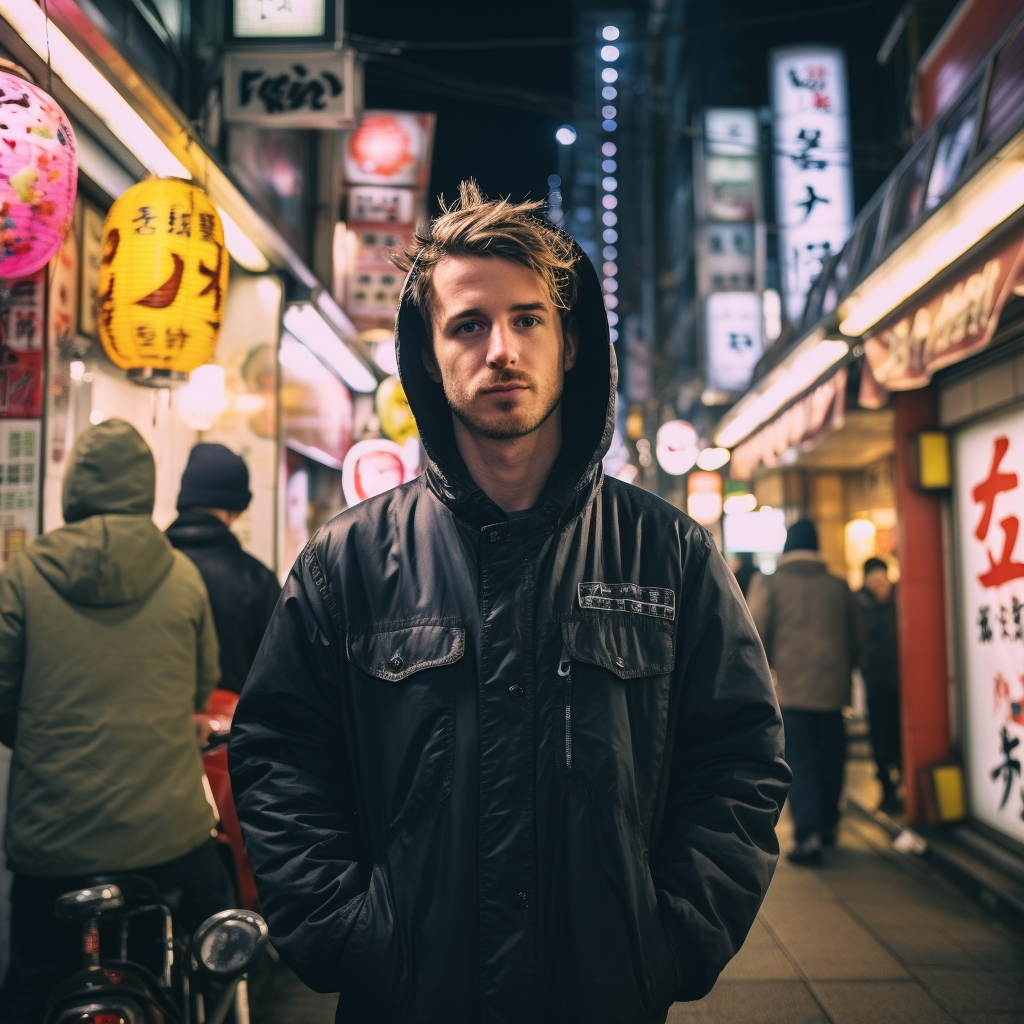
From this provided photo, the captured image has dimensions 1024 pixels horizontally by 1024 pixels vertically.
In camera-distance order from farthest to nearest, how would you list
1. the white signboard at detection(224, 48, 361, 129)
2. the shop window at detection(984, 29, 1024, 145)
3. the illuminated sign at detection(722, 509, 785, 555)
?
the illuminated sign at detection(722, 509, 785, 555) → the white signboard at detection(224, 48, 361, 129) → the shop window at detection(984, 29, 1024, 145)

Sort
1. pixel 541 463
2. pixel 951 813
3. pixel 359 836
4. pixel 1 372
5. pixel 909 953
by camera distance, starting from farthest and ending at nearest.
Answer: pixel 951 813, pixel 909 953, pixel 1 372, pixel 541 463, pixel 359 836

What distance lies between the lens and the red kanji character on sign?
22.4 ft

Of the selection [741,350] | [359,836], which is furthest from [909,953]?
[741,350]

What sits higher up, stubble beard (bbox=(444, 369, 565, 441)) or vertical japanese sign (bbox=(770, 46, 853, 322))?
vertical japanese sign (bbox=(770, 46, 853, 322))

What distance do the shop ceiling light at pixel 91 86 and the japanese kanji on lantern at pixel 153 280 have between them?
1.12 feet

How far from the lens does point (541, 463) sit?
90.7 inches

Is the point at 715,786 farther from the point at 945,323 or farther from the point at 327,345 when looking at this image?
the point at 327,345

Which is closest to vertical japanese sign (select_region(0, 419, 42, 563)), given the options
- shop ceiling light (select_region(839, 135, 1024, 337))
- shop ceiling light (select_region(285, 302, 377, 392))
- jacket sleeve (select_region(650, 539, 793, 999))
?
jacket sleeve (select_region(650, 539, 793, 999))

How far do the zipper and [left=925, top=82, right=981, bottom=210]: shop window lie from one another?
561 cm

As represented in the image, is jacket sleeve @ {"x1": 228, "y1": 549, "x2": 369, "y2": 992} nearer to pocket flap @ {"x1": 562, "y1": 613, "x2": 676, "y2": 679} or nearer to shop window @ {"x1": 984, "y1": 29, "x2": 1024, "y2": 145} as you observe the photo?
pocket flap @ {"x1": 562, "y1": 613, "x2": 676, "y2": 679}

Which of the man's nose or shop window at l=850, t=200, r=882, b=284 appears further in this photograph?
shop window at l=850, t=200, r=882, b=284

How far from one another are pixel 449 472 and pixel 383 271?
9952 mm

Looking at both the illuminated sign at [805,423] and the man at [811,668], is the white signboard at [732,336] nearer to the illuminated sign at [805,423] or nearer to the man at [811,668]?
the illuminated sign at [805,423]

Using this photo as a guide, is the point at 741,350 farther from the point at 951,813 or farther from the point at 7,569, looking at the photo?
the point at 7,569
